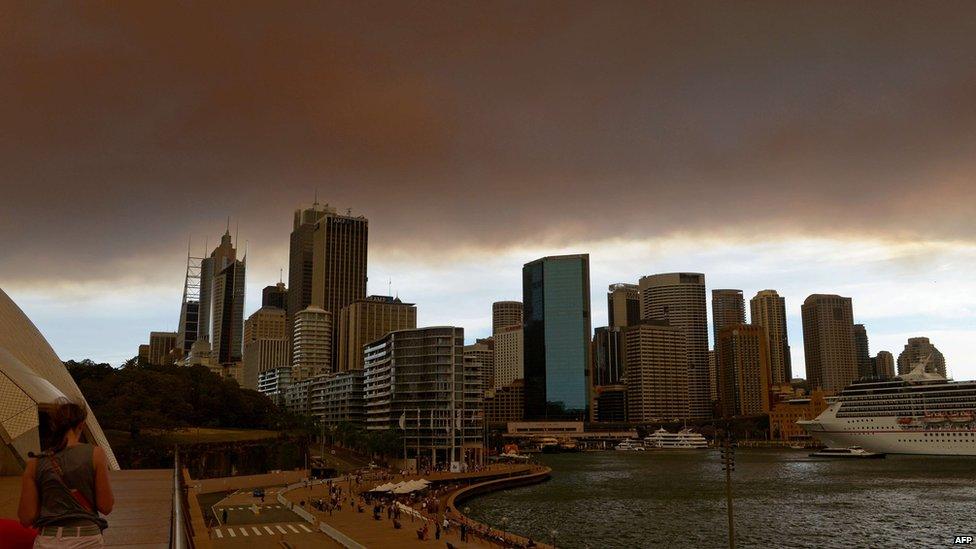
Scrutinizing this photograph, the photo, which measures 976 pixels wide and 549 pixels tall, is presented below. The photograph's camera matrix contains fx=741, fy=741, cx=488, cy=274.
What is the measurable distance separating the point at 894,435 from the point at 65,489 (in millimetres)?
150492

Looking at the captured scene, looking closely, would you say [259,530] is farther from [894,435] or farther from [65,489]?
[894,435]

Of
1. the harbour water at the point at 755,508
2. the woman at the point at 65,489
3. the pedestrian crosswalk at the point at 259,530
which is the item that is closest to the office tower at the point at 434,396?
the harbour water at the point at 755,508

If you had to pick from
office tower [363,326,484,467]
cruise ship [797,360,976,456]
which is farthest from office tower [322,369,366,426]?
cruise ship [797,360,976,456]

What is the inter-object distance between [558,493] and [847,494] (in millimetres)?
31056

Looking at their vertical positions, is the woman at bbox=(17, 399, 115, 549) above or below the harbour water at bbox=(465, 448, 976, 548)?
above

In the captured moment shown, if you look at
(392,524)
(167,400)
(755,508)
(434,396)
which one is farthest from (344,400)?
(392,524)

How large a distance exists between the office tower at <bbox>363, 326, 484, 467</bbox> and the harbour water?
2286cm

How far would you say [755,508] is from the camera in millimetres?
68562

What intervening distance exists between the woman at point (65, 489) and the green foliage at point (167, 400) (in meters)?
84.0

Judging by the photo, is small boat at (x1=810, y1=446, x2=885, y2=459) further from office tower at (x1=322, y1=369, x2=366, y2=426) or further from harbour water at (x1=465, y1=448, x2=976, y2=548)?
office tower at (x1=322, y1=369, x2=366, y2=426)

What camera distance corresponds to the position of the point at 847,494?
78562 mm

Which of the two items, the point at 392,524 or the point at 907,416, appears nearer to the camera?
the point at 392,524

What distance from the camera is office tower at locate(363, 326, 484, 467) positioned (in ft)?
410

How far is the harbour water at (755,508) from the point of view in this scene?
5212 centimetres
